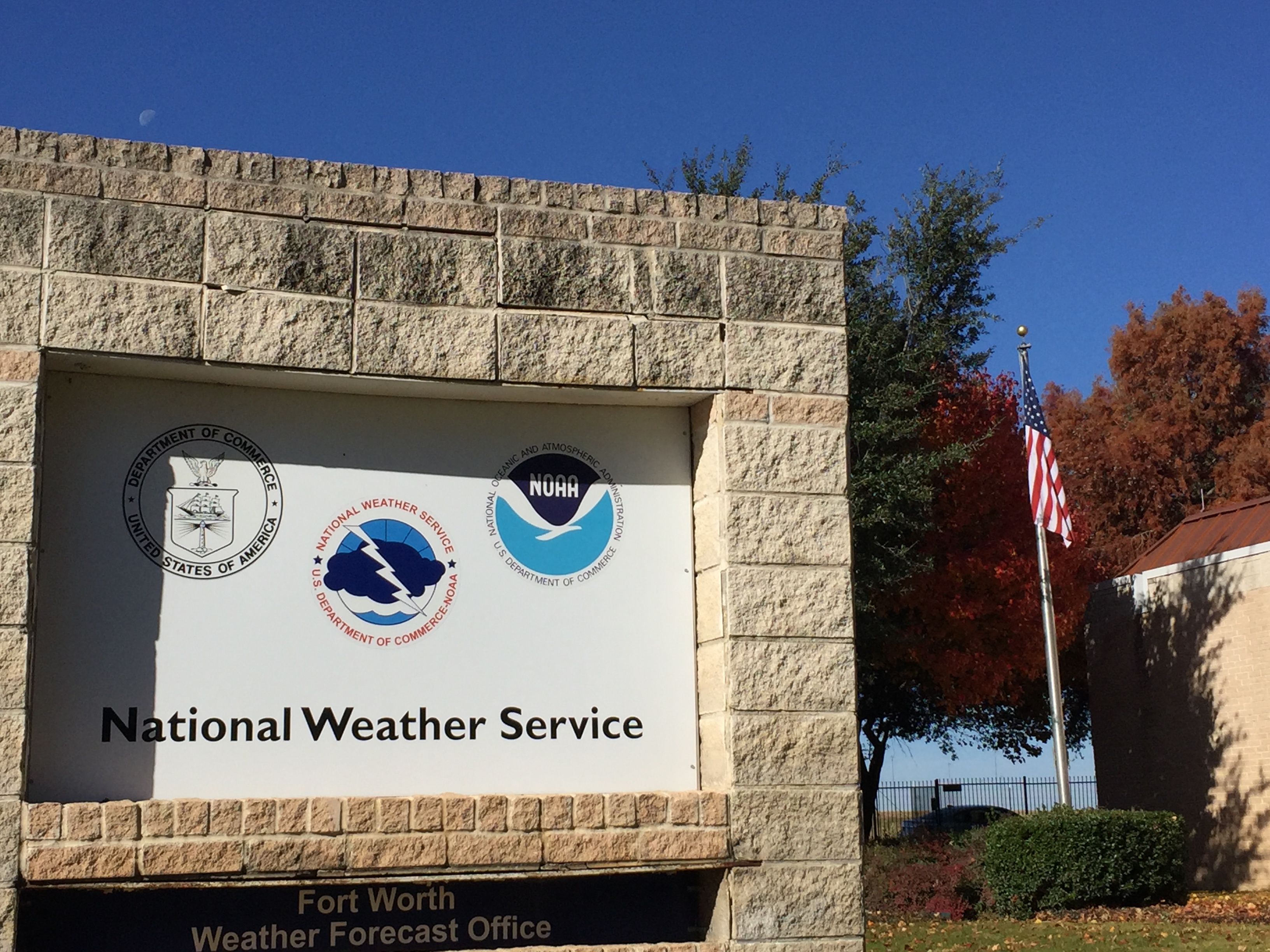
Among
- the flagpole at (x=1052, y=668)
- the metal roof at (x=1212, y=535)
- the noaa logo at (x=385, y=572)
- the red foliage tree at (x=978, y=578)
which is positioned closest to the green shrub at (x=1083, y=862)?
the flagpole at (x=1052, y=668)

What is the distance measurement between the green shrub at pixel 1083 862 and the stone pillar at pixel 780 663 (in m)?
12.4

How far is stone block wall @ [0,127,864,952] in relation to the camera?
5.32m

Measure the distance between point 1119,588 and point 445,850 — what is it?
21.1 meters

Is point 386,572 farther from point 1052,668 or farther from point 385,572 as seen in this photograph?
point 1052,668

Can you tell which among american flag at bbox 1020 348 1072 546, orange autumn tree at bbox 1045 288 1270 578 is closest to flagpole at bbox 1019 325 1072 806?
american flag at bbox 1020 348 1072 546

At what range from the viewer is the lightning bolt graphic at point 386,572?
5.86 metres

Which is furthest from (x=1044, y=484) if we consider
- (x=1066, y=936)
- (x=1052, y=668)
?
(x=1066, y=936)

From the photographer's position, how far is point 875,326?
22312 mm

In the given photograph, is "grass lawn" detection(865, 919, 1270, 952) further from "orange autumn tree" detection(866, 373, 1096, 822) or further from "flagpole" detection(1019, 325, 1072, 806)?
"orange autumn tree" detection(866, 373, 1096, 822)

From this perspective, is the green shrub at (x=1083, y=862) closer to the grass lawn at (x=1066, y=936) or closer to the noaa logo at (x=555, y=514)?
the grass lawn at (x=1066, y=936)

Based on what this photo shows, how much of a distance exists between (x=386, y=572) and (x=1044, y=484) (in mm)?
13709

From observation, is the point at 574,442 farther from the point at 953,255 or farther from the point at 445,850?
the point at 953,255

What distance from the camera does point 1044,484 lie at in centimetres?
1808

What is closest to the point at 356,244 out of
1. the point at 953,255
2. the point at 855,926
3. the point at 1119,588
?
the point at 855,926
